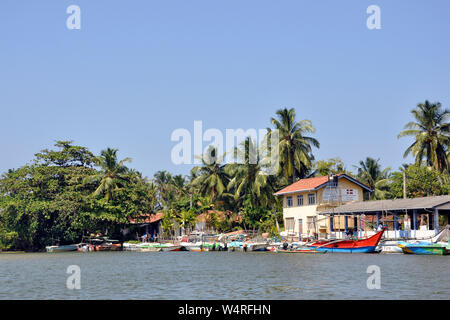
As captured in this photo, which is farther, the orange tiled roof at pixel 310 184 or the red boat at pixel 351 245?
the orange tiled roof at pixel 310 184

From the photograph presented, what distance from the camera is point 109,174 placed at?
71438mm

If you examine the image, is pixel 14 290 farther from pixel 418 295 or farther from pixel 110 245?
pixel 110 245

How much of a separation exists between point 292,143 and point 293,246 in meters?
19.0

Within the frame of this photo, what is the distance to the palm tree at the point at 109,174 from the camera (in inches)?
2753

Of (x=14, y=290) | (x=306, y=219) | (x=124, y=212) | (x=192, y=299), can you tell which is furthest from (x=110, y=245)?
(x=192, y=299)

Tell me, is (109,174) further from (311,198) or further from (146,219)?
(311,198)

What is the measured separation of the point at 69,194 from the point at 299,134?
27.6 meters

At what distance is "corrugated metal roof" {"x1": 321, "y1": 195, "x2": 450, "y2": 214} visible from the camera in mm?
44572

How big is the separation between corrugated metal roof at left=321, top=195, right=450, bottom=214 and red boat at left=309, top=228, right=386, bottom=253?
3.22 m

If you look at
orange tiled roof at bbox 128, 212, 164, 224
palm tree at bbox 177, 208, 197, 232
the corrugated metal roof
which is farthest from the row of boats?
palm tree at bbox 177, 208, 197, 232

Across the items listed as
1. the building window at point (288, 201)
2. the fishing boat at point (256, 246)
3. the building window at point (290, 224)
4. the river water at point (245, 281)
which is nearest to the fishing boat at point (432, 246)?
the river water at point (245, 281)

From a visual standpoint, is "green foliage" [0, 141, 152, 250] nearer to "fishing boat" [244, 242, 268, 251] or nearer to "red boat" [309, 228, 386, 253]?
"fishing boat" [244, 242, 268, 251]

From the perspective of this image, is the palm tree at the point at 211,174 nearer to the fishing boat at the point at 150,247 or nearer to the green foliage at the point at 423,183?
the fishing boat at the point at 150,247

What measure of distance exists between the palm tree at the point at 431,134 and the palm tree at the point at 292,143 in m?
12.1
